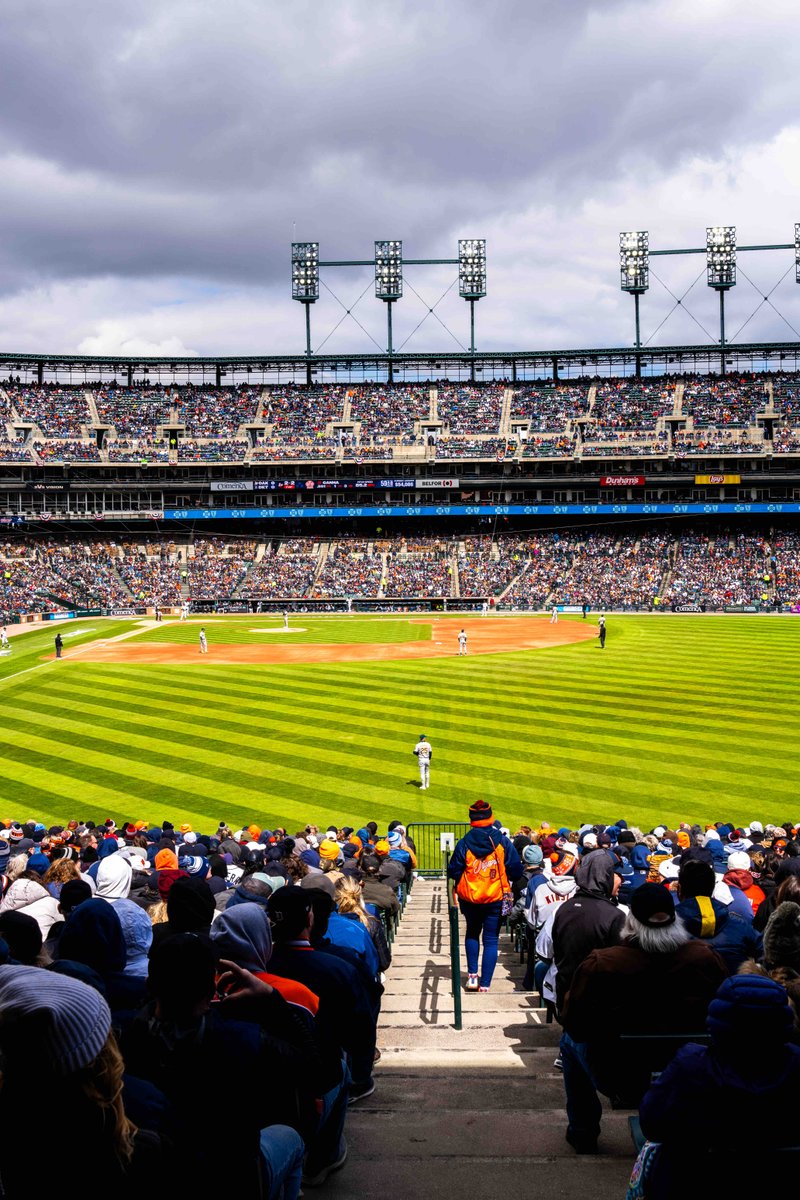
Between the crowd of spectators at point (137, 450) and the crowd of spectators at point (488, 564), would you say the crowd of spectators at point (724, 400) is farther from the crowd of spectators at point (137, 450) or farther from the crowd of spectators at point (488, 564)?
the crowd of spectators at point (137, 450)

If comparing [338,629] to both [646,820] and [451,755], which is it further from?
[646,820]

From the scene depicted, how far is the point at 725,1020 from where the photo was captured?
3596mm

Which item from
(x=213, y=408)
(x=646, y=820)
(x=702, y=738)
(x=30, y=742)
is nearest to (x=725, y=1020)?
(x=646, y=820)

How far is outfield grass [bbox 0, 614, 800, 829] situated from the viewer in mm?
22156

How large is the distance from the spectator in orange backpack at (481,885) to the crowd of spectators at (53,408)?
304ft

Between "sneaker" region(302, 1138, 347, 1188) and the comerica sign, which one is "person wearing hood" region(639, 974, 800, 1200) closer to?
"sneaker" region(302, 1138, 347, 1188)

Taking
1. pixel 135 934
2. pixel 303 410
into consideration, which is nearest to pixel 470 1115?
pixel 135 934

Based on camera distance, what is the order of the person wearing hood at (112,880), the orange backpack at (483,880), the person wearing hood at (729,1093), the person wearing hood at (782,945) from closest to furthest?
the person wearing hood at (729,1093) < the person wearing hood at (782,945) < the person wearing hood at (112,880) < the orange backpack at (483,880)

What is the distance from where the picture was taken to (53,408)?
96438 mm

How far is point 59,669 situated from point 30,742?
52.7 ft

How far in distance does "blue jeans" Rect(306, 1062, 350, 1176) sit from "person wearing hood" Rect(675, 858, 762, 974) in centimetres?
277

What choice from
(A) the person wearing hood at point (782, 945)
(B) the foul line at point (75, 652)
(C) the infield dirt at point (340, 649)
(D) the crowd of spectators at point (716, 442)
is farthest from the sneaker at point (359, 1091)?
(D) the crowd of spectators at point (716, 442)

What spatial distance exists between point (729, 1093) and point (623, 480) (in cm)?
9087

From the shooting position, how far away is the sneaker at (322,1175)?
5191 millimetres
